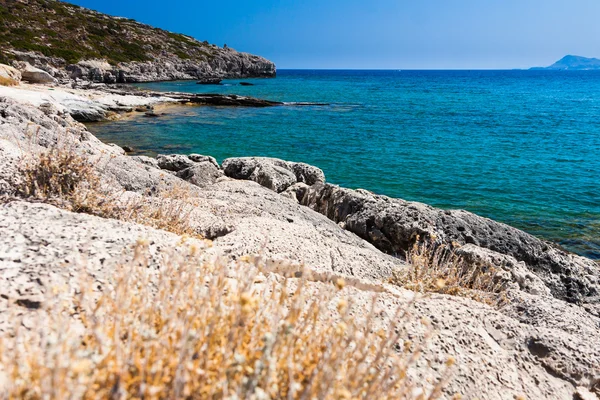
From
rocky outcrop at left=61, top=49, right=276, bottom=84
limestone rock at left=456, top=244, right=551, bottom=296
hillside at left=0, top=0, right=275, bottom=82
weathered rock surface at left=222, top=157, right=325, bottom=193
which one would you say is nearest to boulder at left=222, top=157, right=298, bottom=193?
weathered rock surface at left=222, top=157, right=325, bottom=193

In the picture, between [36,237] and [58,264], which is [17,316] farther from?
[36,237]

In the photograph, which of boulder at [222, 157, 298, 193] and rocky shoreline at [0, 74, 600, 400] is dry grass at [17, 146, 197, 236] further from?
boulder at [222, 157, 298, 193]

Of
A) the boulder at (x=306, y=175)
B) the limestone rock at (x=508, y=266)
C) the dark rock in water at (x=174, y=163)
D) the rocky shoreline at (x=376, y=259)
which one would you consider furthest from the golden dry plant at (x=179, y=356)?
the boulder at (x=306, y=175)

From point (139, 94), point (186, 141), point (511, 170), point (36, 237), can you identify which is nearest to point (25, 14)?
point (139, 94)

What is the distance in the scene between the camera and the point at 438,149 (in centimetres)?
2678

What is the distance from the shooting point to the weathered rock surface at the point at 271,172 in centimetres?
1245

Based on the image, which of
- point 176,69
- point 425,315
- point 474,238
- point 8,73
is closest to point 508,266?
point 474,238

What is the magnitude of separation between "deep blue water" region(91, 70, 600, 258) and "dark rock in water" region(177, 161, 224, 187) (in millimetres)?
7791

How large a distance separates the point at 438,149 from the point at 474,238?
19683 millimetres

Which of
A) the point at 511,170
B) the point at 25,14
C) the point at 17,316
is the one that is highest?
the point at 25,14

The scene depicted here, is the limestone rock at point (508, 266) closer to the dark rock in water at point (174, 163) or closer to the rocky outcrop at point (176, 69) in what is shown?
the dark rock in water at point (174, 163)

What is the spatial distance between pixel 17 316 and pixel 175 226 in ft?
8.91

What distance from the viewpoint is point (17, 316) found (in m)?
2.28

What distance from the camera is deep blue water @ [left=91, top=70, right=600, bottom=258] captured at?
52.8 feet
